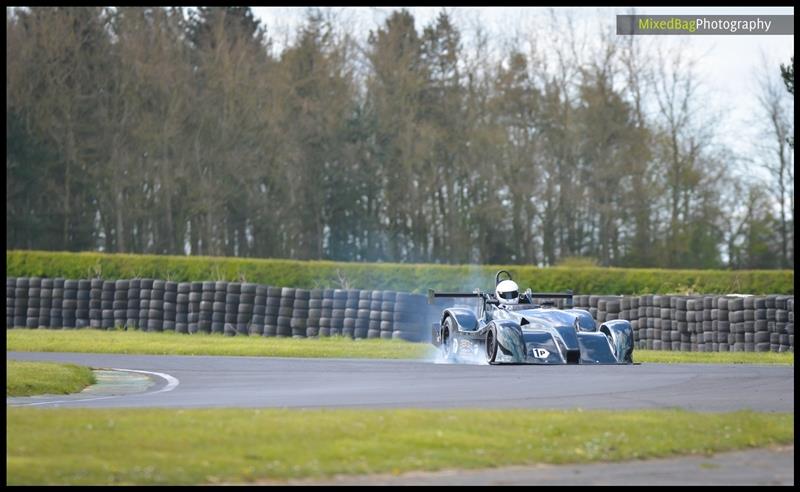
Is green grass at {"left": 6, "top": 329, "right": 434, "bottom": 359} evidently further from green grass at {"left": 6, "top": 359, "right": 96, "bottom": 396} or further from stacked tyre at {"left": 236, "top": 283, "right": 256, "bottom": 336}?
green grass at {"left": 6, "top": 359, "right": 96, "bottom": 396}

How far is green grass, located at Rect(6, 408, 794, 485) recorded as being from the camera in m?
10.3

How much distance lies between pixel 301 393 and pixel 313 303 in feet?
48.3

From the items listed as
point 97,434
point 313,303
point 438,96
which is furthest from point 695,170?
point 97,434

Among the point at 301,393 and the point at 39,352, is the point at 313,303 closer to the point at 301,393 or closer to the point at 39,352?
the point at 39,352

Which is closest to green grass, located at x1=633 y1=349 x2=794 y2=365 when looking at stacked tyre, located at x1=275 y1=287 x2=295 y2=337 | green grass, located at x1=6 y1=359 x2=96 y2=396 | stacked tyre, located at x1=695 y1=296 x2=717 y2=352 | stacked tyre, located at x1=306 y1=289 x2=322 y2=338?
stacked tyre, located at x1=695 y1=296 x2=717 y2=352

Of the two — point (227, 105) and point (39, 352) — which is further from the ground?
point (227, 105)

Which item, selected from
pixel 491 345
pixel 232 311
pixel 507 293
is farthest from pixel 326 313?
pixel 491 345

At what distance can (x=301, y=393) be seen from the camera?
17.2m

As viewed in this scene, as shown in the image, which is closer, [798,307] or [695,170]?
[798,307]

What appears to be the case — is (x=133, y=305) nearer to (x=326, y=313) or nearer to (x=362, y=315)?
(x=326, y=313)

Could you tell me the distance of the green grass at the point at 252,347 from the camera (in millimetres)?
26344

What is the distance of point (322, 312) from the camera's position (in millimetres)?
31656

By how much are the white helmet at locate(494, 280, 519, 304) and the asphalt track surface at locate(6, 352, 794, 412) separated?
1.35 m
